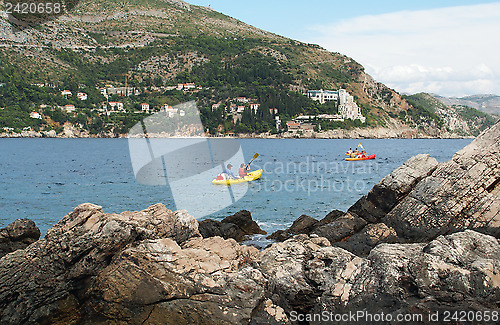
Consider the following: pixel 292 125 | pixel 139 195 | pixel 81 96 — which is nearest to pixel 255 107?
pixel 292 125

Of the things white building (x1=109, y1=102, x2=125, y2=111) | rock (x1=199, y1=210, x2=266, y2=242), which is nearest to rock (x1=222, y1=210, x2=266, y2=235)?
rock (x1=199, y1=210, x2=266, y2=242)

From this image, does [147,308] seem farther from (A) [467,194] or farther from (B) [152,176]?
(B) [152,176]

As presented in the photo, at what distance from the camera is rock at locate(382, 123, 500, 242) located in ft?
36.4

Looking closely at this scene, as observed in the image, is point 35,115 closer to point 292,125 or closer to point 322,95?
point 292,125

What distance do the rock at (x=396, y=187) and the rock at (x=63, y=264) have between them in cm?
797

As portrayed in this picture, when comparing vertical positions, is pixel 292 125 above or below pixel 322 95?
below

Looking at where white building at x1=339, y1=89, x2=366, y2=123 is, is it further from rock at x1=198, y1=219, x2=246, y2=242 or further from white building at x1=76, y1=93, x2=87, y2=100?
rock at x1=198, y1=219, x2=246, y2=242

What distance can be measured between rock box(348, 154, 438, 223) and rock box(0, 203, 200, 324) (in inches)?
314

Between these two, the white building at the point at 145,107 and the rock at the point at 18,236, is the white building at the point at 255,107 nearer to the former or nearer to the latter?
the white building at the point at 145,107

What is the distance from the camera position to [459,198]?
11.4 m

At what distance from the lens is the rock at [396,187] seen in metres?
13.3

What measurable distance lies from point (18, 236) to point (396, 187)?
11.3 meters

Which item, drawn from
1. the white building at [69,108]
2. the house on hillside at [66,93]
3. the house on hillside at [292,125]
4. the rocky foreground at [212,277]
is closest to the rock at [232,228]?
the rocky foreground at [212,277]

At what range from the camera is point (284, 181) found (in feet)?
119
